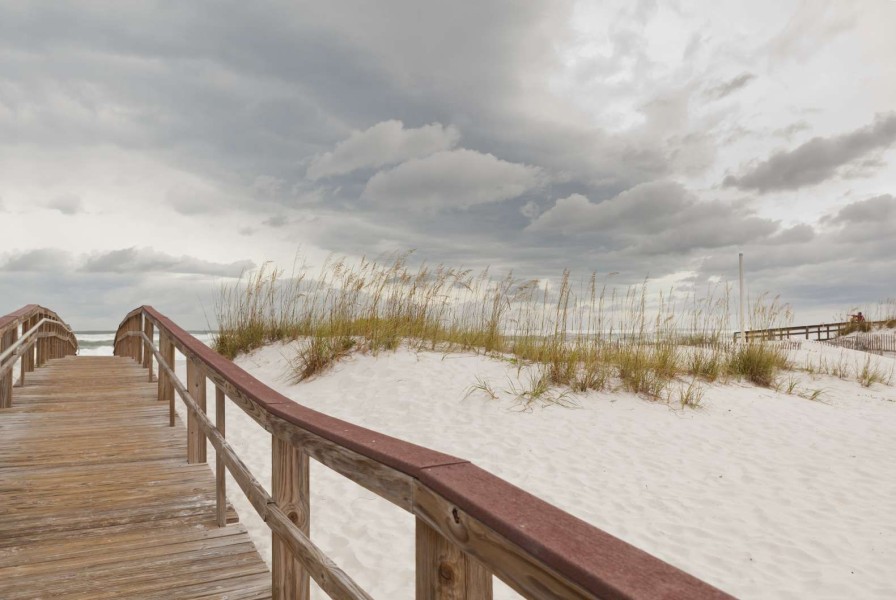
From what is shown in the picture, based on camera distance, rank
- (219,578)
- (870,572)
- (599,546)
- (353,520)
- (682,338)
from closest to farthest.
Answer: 1. (599,546)
2. (219,578)
3. (870,572)
4. (353,520)
5. (682,338)

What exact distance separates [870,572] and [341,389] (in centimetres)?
661

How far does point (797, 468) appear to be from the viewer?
6.00 meters

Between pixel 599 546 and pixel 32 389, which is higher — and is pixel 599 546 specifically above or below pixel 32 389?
above

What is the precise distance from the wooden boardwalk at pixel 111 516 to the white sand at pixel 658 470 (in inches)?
33.4

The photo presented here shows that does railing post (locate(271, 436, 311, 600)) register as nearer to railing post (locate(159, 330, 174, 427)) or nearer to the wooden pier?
the wooden pier

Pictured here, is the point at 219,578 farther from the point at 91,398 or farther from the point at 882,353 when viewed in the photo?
the point at 882,353

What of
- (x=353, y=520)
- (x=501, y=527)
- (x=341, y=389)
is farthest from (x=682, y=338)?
(x=501, y=527)

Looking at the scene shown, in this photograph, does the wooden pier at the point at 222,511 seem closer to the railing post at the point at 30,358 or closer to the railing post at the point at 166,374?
the railing post at the point at 166,374

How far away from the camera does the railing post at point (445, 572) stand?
1.15 meters

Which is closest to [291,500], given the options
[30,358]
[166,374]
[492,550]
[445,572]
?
[445,572]

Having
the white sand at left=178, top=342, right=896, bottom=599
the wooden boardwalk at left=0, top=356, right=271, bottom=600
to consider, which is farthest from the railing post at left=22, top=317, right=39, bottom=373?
the white sand at left=178, top=342, right=896, bottom=599

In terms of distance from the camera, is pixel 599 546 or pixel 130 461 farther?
pixel 130 461

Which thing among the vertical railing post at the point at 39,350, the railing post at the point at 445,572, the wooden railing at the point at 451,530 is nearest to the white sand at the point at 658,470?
the wooden railing at the point at 451,530

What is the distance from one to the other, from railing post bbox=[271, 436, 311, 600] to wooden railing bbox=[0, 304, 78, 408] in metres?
5.05
